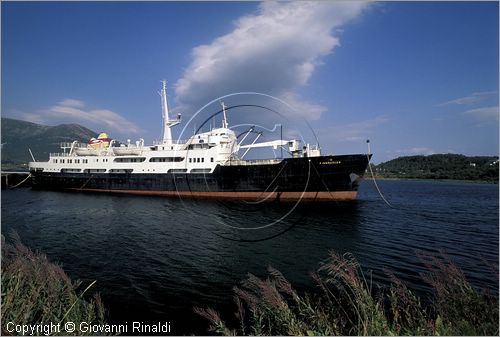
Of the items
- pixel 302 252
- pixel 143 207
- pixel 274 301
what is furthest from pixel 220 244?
pixel 143 207

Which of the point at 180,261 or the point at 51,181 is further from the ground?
the point at 51,181

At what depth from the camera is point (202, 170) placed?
1565 inches

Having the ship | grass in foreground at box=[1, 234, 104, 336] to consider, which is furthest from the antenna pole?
grass in foreground at box=[1, 234, 104, 336]

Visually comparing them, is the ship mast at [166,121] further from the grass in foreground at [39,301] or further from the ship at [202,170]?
the grass in foreground at [39,301]

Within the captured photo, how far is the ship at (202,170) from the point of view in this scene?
112ft

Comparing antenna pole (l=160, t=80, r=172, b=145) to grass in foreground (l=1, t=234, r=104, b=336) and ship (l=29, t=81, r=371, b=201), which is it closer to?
ship (l=29, t=81, r=371, b=201)

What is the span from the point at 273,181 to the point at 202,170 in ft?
36.1

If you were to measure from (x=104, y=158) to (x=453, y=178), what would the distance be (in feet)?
487

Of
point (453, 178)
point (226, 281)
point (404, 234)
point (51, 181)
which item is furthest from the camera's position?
point (453, 178)

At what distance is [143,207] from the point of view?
1240 inches

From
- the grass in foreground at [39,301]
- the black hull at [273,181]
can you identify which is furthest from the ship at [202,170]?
the grass in foreground at [39,301]

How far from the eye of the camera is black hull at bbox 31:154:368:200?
110 feet

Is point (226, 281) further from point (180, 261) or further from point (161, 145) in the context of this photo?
point (161, 145)

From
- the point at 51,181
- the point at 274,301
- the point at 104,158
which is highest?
the point at 104,158
